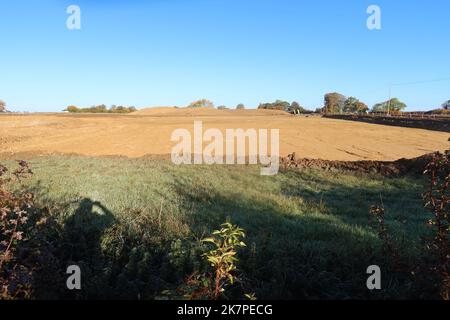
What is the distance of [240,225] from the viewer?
664 cm

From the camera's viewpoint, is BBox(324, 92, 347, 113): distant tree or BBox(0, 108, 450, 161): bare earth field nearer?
BBox(0, 108, 450, 161): bare earth field

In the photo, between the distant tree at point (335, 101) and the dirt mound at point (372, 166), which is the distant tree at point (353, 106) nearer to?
the distant tree at point (335, 101)

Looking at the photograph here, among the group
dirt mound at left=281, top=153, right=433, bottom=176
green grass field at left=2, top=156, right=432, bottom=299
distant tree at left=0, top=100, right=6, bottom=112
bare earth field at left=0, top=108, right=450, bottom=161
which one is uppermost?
distant tree at left=0, top=100, right=6, bottom=112

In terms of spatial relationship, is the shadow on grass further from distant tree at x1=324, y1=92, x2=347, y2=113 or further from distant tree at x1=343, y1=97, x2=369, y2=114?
distant tree at x1=324, y1=92, x2=347, y2=113

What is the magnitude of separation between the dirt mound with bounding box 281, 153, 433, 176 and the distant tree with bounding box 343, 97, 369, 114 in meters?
77.4

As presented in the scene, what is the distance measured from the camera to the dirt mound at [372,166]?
1380cm

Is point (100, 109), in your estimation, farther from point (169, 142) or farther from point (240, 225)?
point (240, 225)

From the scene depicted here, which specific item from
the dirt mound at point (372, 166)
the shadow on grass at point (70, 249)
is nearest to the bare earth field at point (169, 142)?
the dirt mound at point (372, 166)

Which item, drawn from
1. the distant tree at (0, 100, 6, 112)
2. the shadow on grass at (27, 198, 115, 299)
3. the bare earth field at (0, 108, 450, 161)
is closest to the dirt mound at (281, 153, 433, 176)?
the bare earth field at (0, 108, 450, 161)

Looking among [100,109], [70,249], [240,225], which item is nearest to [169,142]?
[240,225]

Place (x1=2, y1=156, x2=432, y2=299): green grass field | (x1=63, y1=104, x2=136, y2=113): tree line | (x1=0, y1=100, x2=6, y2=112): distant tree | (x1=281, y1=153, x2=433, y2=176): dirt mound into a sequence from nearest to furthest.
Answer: (x1=2, y1=156, x2=432, y2=299): green grass field
(x1=281, y1=153, x2=433, y2=176): dirt mound
(x1=0, y1=100, x2=6, y2=112): distant tree
(x1=63, y1=104, x2=136, y2=113): tree line

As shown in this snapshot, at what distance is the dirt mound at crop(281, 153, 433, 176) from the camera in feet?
45.3

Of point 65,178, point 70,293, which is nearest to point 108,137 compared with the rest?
point 65,178
